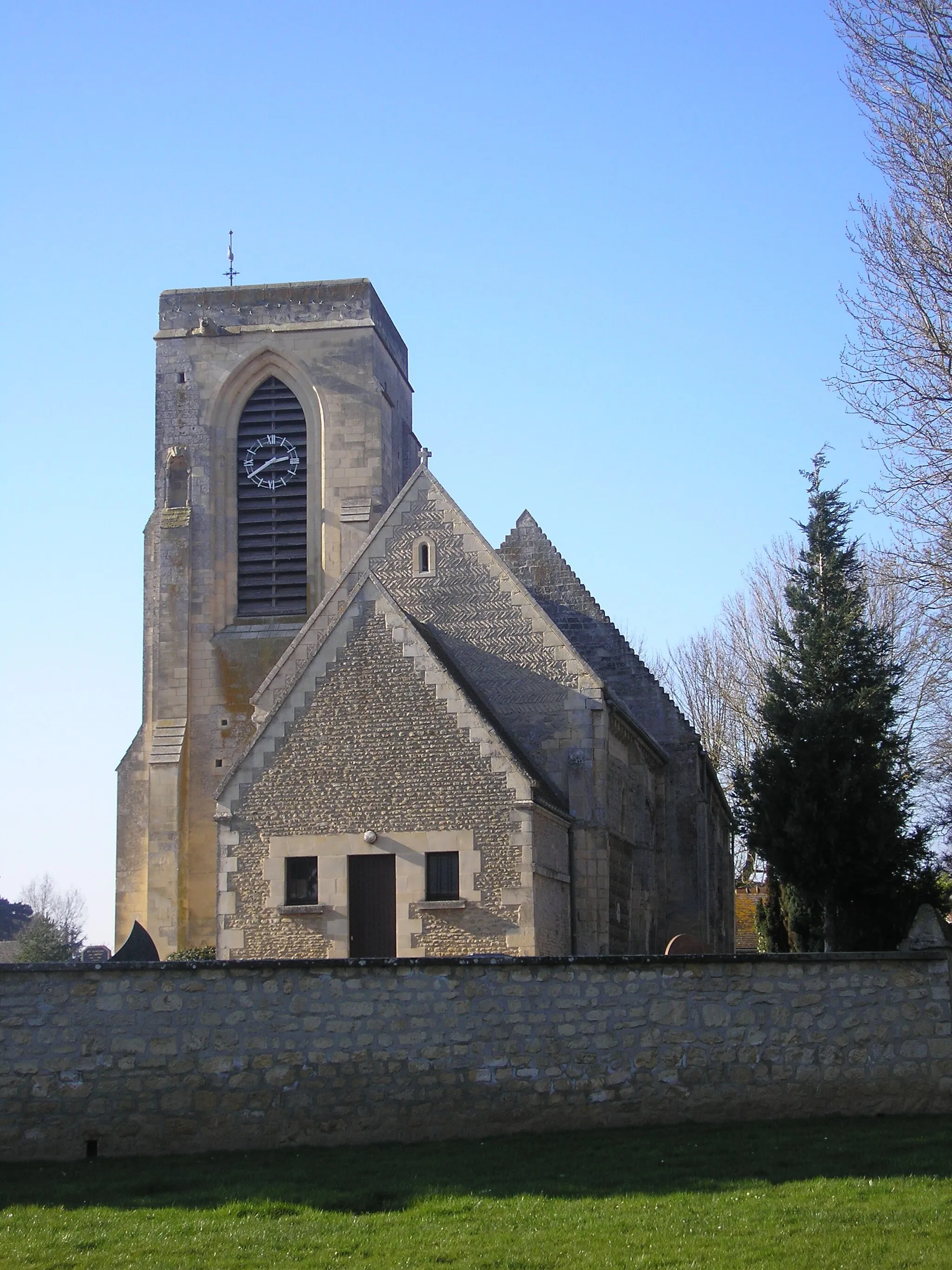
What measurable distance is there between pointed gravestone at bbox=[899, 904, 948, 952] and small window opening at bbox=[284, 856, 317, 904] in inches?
394

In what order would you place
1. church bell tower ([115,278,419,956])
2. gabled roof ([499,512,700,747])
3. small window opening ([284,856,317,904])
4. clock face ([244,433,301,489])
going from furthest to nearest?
1. clock face ([244,433,301,489])
2. church bell tower ([115,278,419,956])
3. gabled roof ([499,512,700,747])
4. small window opening ([284,856,317,904])

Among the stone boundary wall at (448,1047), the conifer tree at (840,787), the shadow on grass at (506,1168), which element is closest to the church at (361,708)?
the conifer tree at (840,787)

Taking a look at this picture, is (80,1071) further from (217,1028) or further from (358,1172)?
(358,1172)

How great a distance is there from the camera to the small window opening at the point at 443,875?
72.8 feet

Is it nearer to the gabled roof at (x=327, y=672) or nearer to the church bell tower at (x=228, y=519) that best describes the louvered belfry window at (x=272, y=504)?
the church bell tower at (x=228, y=519)

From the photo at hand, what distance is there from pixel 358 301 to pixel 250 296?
2.32m

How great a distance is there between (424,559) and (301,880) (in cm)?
605

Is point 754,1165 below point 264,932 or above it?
below

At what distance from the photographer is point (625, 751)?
2622cm

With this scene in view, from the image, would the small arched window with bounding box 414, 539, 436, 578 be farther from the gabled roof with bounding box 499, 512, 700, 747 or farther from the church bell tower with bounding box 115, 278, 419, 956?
the church bell tower with bounding box 115, 278, 419, 956

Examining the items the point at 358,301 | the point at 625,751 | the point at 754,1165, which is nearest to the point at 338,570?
the point at 358,301

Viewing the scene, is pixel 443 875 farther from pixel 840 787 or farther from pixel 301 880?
pixel 840 787

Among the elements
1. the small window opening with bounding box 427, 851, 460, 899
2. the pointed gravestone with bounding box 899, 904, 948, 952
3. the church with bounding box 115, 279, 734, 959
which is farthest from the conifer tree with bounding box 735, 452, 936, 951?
the pointed gravestone with bounding box 899, 904, 948, 952

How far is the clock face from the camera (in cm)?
3278
